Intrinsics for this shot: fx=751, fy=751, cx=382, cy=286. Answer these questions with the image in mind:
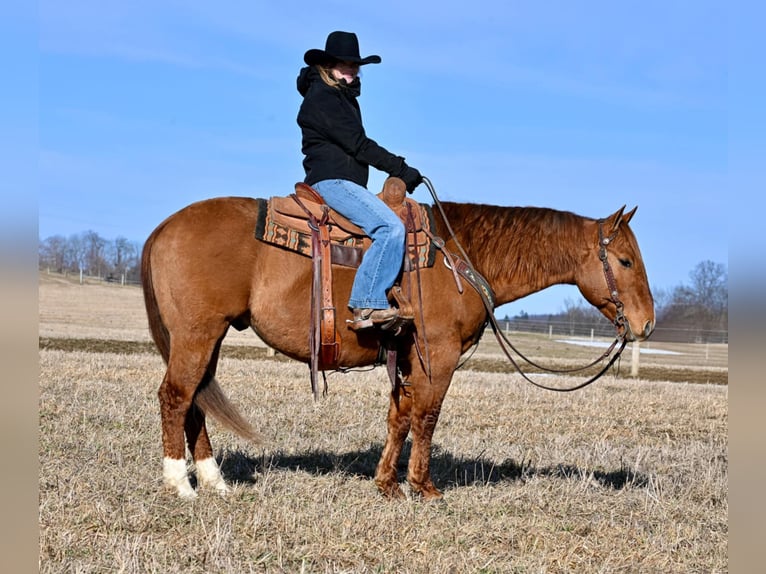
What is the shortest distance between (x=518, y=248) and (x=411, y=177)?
117 cm

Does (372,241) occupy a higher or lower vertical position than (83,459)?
higher

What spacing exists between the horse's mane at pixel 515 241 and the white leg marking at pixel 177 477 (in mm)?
2865

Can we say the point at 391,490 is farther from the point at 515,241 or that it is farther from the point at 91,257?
the point at 91,257

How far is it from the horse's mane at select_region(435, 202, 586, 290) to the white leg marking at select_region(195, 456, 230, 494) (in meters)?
2.72

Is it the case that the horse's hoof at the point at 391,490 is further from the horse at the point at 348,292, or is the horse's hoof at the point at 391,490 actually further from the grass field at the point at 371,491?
the grass field at the point at 371,491

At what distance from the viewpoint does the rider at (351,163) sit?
19.0ft

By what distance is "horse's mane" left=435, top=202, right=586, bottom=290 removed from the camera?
21.4 ft

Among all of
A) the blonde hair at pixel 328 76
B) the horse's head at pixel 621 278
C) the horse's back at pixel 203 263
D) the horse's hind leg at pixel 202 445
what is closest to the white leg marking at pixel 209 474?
the horse's hind leg at pixel 202 445

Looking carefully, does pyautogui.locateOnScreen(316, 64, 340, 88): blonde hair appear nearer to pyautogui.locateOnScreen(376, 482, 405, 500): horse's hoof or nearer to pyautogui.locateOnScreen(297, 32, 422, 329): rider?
pyautogui.locateOnScreen(297, 32, 422, 329): rider

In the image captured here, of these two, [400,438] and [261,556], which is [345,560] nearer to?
[261,556]
